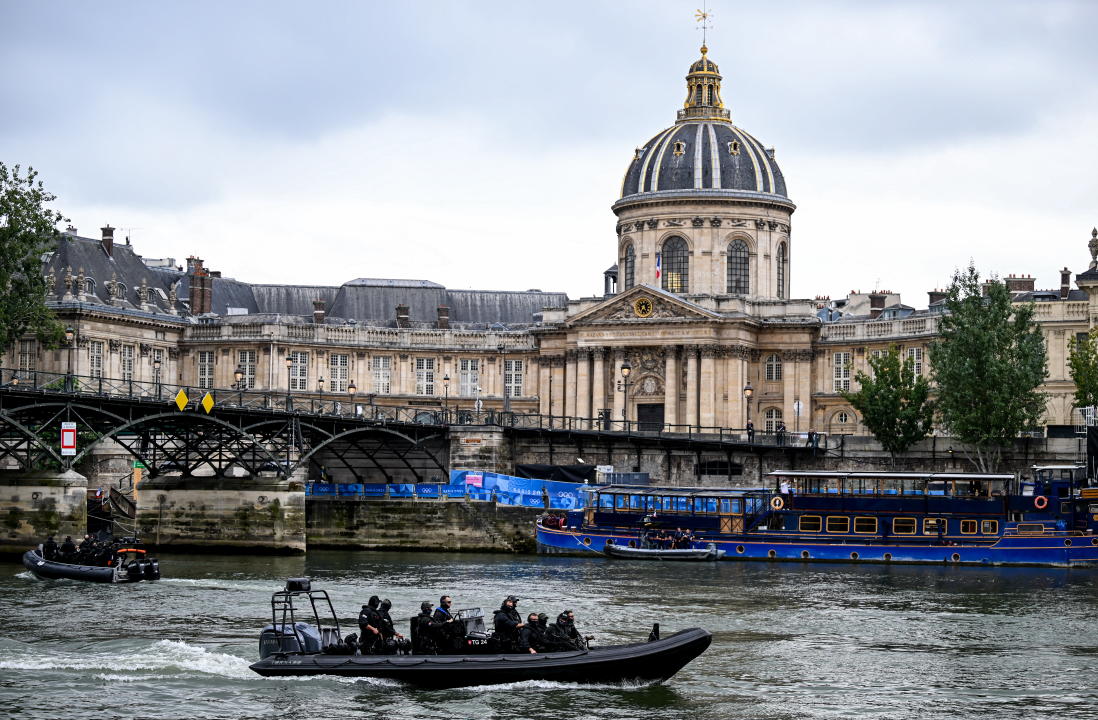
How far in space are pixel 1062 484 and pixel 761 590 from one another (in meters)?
20.3

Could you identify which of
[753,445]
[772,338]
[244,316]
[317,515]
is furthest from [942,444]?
[244,316]

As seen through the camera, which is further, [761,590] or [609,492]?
[609,492]

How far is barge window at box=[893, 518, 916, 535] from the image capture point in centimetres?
9438

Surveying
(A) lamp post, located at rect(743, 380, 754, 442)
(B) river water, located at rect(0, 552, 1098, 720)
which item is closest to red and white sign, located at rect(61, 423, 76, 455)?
(B) river water, located at rect(0, 552, 1098, 720)

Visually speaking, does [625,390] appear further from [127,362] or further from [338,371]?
[127,362]

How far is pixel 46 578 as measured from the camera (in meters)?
78.8

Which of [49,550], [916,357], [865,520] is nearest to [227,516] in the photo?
[49,550]

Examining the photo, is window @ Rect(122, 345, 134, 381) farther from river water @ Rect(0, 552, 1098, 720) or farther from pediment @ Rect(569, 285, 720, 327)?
river water @ Rect(0, 552, 1098, 720)

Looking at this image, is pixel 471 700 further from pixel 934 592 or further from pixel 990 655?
pixel 934 592

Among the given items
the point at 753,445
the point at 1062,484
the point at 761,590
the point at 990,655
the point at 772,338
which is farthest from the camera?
the point at 772,338

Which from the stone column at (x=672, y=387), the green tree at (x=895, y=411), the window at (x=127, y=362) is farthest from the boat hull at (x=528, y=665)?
the window at (x=127, y=362)

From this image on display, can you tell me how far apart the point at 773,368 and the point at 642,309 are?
11238 millimetres

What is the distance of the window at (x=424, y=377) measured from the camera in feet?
503

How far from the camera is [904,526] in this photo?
94.4 m
